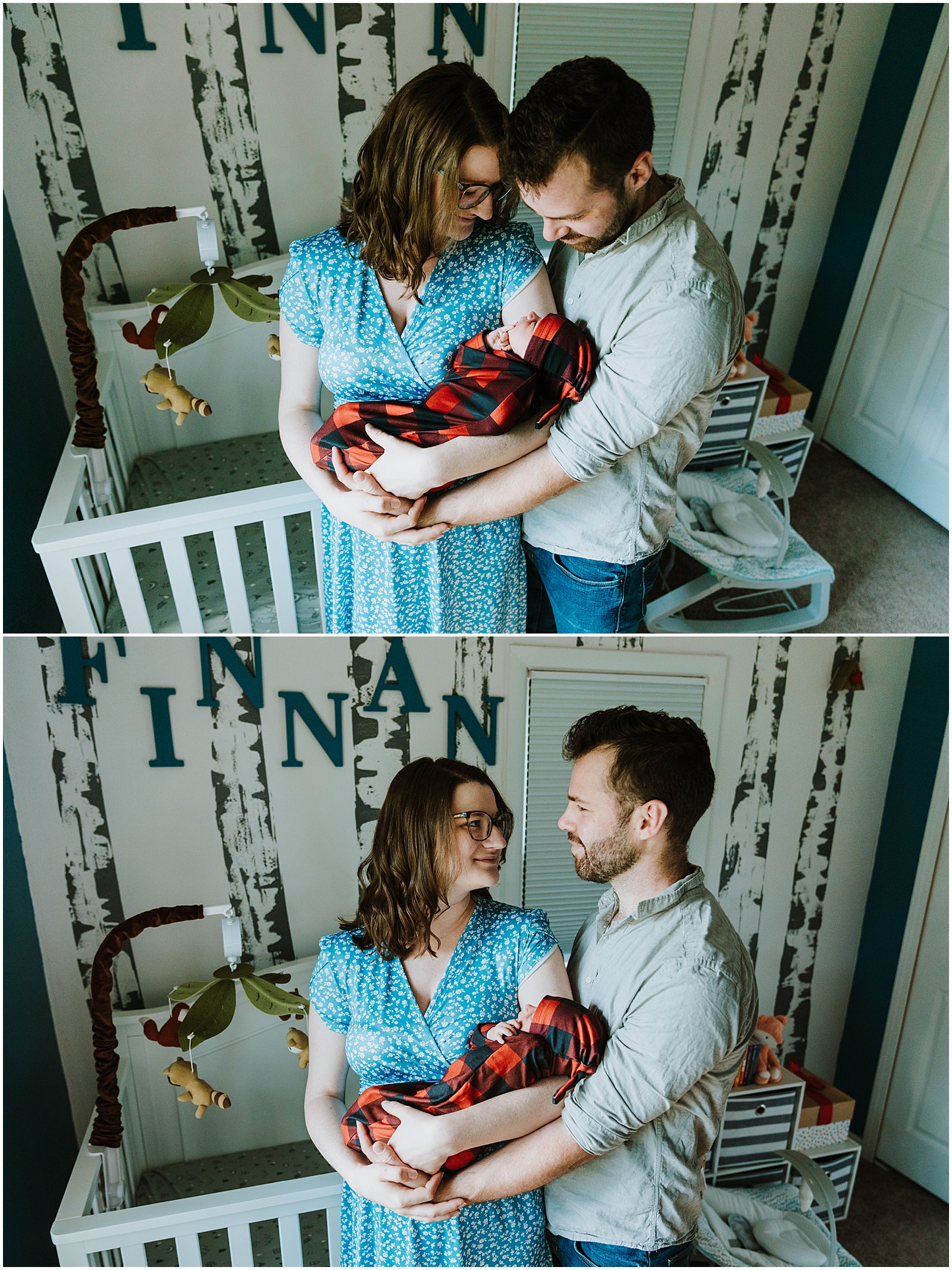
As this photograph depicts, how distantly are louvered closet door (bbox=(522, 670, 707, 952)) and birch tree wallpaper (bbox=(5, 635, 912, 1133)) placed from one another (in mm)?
33

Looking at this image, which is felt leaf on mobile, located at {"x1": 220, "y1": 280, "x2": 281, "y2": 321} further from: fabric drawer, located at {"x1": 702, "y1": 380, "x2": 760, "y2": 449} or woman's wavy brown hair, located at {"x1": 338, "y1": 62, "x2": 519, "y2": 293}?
fabric drawer, located at {"x1": 702, "y1": 380, "x2": 760, "y2": 449}

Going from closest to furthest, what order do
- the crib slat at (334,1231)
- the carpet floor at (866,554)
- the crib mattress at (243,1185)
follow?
the crib slat at (334,1231)
the crib mattress at (243,1185)
the carpet floor at (866,554)

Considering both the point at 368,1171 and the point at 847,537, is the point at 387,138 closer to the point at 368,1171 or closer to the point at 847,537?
the point at 368,1171

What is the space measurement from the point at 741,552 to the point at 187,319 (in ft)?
4.90

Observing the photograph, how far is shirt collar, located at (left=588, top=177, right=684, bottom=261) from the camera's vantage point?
1.15m

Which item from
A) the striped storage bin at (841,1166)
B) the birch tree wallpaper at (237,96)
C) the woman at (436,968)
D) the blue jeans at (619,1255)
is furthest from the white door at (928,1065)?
the birch tree wallpaper at (237,96)

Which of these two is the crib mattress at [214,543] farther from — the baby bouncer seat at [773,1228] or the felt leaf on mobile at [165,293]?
the baby bouncer seat at [773,1228]

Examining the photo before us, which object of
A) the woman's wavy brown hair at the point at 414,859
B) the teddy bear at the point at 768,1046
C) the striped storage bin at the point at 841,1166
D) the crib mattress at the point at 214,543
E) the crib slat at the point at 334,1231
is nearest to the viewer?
the woman's wavy brown hair at the point at 414,859

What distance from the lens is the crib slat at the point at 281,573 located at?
1.84 meters

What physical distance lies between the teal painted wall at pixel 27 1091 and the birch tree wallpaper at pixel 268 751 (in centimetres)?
6

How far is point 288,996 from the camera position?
71.2 inches

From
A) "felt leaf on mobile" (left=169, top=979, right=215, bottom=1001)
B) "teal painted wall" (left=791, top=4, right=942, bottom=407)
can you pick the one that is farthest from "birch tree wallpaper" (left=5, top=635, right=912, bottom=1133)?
"teal painted wall" (left=791, top=4, right=942, bottom=407)

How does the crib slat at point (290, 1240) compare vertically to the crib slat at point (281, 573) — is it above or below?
below

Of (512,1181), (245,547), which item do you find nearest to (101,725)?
(245,547)
